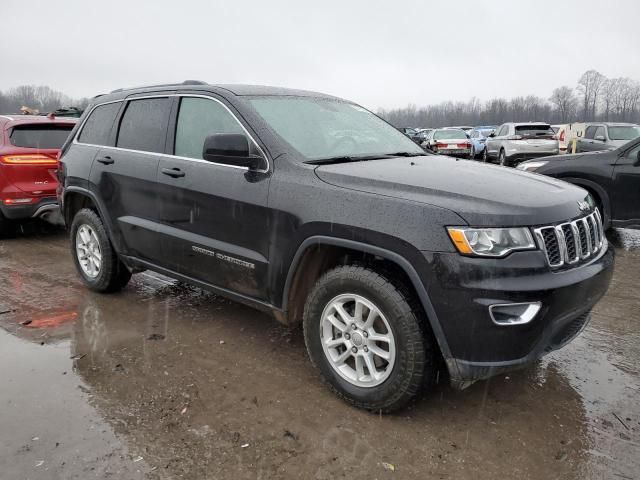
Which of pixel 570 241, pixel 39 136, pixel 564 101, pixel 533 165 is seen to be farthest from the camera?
pixel 564 101

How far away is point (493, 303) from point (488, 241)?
0.97 feet

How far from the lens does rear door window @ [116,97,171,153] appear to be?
13.2ft

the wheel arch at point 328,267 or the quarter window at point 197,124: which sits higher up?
the quarter window at point 197,124

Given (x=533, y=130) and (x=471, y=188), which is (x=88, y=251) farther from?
(x=533, y=130)

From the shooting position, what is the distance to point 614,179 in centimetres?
677

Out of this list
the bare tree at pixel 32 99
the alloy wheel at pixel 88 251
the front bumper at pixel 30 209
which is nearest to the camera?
the alloy wheel at pixel 88 251

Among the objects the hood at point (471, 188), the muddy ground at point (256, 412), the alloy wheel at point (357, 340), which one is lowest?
the muddy ground at point (256, 412)

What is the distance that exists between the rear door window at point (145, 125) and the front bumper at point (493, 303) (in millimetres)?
2548

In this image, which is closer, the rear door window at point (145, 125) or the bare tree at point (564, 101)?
the rear door window at point (145, 125)

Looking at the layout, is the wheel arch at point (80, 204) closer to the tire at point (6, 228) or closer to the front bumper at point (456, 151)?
the tire at point (6, 228)

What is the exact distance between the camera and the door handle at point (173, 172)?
370cm

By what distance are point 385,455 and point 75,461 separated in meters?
1.49

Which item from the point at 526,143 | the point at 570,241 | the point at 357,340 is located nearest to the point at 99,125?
the point at 357,340

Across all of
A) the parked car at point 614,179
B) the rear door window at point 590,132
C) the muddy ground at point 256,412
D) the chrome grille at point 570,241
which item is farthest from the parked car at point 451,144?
the chrome grille at point 570,241
